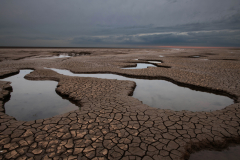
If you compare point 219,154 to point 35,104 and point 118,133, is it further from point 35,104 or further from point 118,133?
point 35,104

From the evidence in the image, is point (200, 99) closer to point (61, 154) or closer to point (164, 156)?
point (164, 156)

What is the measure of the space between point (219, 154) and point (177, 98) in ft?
7.88

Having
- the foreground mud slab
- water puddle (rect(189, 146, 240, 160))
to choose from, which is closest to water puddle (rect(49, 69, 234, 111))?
the foreground mud slab

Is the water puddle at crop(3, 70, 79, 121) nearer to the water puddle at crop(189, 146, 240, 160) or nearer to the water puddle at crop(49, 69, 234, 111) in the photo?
the water puddle at crop(49, 69, 234, 111)

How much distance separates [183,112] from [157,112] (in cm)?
64

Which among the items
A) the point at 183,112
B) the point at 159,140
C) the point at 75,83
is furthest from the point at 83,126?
the point at 75,83

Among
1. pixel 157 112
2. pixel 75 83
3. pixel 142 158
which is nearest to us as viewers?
pixel 142 158

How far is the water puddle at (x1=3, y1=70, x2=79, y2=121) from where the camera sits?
3563 mm

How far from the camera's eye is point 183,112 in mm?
3334

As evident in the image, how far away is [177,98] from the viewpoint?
4.53 meters

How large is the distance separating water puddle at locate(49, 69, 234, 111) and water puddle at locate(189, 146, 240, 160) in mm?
1526

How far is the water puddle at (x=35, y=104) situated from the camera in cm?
356

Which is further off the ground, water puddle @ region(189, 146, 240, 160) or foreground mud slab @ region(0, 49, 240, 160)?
foreground mud slab @ region(0, 49, 240, 160)

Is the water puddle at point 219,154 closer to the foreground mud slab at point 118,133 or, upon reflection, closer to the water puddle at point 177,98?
the foreground mud slab at point 118,133
